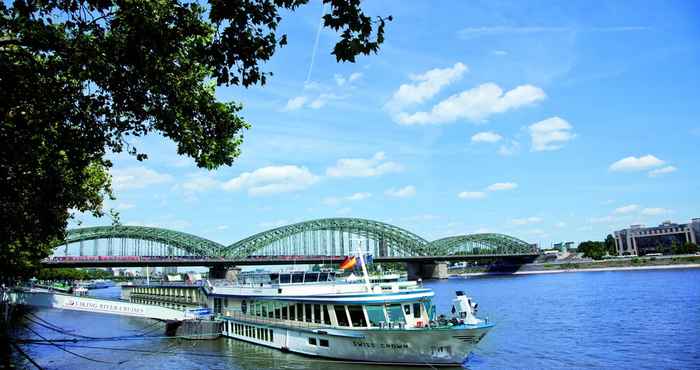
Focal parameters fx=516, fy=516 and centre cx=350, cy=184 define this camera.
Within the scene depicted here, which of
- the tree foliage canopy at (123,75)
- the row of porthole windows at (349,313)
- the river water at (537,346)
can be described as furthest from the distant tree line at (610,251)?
the tree foliage canopy at (123,75)

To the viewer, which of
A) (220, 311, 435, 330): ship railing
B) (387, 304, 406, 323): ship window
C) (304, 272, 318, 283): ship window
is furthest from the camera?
(304, 272, 318, 283): ship window

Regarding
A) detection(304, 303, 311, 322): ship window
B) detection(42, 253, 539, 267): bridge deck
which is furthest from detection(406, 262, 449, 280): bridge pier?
detection(304, 303, 311, 322): ship window

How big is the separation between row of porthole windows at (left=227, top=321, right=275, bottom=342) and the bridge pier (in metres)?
131

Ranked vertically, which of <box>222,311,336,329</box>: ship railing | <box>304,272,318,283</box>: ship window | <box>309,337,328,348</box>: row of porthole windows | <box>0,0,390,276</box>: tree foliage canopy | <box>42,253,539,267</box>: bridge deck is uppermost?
<box>0,0,390,276</box>: tree foliage canopy

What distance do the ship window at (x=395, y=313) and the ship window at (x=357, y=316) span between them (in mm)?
1388

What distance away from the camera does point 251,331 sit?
116 ft

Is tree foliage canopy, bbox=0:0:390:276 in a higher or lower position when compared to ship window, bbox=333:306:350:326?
higher

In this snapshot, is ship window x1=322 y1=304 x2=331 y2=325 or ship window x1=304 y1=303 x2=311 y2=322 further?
ship window x1=304 y1=303 x2=311 y2=322

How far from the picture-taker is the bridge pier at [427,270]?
6565 inches

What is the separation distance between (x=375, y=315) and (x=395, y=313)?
3.51ft

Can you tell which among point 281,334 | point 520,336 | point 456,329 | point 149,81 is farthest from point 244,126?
point 520,336

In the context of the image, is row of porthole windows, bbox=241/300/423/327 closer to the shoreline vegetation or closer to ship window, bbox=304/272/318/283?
ship window, bbox=304/272/318/283

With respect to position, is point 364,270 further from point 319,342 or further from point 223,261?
point 223,261

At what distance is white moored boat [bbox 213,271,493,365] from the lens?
25.1 meters
